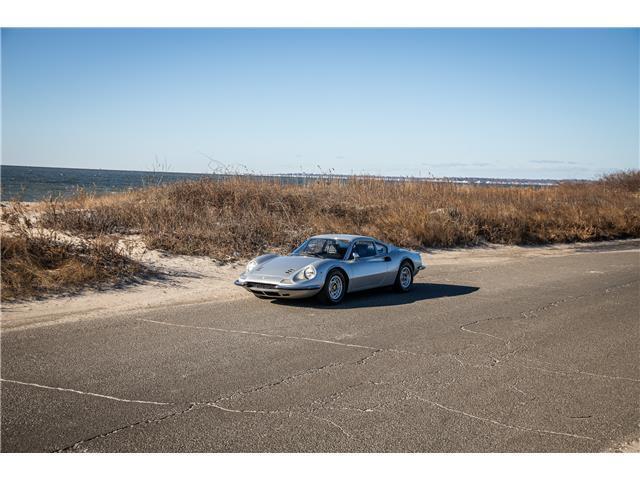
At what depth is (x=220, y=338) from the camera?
8.07 meters

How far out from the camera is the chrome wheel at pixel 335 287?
10.5m

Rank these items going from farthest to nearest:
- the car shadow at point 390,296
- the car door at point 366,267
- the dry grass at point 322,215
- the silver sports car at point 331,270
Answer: the dry grass at point 322,215 < the car door at point 366,267 < the car shadow at point 390,296 < the silver sports car at point 331,270

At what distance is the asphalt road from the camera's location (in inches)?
192

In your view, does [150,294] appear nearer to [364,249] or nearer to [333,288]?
[333,288]

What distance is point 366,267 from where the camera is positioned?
11.3 metres

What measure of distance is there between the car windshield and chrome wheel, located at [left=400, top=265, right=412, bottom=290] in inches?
61.3

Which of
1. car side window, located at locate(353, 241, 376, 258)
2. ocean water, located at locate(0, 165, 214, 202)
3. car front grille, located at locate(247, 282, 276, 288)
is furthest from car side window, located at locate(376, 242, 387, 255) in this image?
ocean water, located at locate(0, 165, 214, 202)

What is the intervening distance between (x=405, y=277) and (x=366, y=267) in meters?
1.40

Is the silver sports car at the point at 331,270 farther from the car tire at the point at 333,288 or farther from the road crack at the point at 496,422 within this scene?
the road crack at the point at 496,422

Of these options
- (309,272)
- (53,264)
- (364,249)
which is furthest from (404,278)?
(53,264)

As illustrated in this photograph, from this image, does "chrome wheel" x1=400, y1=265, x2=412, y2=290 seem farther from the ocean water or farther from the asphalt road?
the ocean water

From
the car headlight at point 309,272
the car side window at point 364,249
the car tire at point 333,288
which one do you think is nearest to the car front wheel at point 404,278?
the car side window at point 364,249

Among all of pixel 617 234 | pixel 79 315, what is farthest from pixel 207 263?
pixel 617 234

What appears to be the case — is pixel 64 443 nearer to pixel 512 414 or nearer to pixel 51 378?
pixel 51 378
